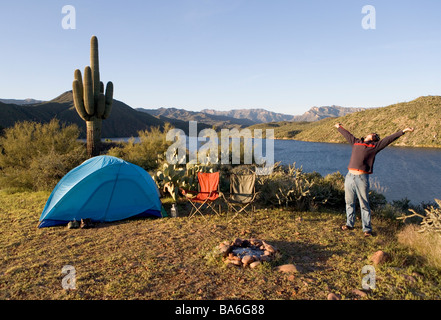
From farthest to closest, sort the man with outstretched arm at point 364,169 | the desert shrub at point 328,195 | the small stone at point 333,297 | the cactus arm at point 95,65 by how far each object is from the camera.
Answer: the cactus arm at point 95,65
the desert shrub at point 328,195
the man with outstretched arm at point 364,169
the small stone at point 333,297

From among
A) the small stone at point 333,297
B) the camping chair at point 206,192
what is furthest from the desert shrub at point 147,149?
the small stone at point 333,297

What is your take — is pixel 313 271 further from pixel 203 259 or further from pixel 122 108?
pixel 122 108

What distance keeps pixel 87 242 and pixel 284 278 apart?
3.41m

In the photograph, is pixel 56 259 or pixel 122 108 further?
pixel 122 108

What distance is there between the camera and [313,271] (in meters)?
3.43

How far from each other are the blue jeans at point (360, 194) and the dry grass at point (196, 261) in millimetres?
262

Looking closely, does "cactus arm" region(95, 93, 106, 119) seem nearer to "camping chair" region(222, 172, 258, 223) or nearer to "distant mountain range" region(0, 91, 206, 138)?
"camping chair" region(222, 172, 258, 223)

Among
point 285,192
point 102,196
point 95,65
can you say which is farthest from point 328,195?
point 95,65

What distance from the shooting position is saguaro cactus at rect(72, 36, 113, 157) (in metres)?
12.2

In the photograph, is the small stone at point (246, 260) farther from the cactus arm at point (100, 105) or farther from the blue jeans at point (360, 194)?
the cactus arm at point (100, 105)

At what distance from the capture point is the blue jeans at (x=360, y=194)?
4.65 m

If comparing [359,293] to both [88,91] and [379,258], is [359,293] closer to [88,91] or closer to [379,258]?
[379,258]

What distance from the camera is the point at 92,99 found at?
12.4m
